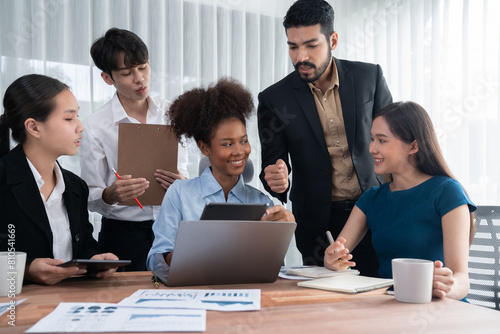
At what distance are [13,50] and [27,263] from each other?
86.8 inches

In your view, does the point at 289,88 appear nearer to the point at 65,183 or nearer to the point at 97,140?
the point at 97,140

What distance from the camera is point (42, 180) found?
65.0 inches

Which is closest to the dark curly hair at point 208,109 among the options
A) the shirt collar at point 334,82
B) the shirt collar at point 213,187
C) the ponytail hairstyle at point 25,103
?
the shirt collar at point 213,187

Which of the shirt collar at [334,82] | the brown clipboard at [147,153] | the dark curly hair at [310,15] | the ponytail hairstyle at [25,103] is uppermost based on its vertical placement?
the dark curly hair at [310,15]

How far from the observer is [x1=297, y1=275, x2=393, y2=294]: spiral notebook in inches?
50.2

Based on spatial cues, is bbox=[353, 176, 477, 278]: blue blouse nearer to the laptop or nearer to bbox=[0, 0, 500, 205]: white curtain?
the laptop

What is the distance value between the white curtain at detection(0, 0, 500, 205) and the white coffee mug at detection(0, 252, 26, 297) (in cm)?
181

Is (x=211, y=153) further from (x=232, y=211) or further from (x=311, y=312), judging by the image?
(x=311, y=312)

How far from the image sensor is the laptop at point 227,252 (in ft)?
4.00

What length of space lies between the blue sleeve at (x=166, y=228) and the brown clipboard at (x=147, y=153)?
0.30 m

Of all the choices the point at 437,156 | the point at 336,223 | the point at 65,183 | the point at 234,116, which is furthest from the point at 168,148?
the point at 437,156

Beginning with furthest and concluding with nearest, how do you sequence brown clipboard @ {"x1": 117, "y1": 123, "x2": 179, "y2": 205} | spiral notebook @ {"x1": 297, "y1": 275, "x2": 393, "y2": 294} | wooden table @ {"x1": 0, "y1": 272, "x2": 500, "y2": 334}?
brown clipboard @ {"x1": 117, "y1": 123, "x2": 179, "y2": 205} < spiral notebook @ {"x1": 297, "y1": 275, "x2": 393, "y2": 294} < wooden table @ {"x1": 0, "y1": 272, "x2": 500, "y2": 334}

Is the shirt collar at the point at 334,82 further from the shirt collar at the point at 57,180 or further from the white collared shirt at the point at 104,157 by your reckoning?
the shirt collar at the point at 57,180

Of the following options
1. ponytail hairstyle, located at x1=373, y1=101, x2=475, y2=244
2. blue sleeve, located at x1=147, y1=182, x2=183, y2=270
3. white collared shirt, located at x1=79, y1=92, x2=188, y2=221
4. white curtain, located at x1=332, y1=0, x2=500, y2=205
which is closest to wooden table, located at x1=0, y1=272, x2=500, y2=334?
blue sleeve, located at x1=147, y1=182, x2=183, y2=270
